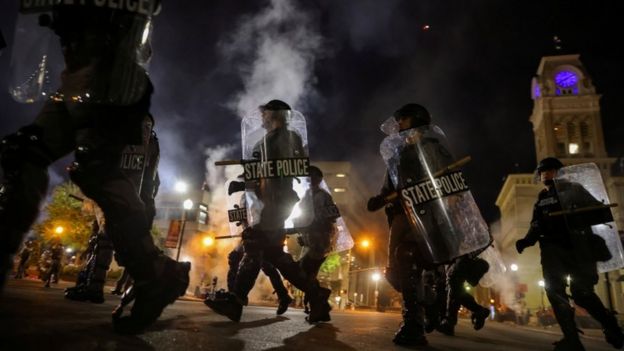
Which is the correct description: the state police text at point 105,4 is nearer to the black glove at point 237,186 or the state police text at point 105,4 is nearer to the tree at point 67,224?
the black glove at point 237,186

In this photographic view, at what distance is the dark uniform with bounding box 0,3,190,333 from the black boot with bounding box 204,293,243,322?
1253 millimetres

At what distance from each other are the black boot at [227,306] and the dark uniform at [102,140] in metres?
1.25

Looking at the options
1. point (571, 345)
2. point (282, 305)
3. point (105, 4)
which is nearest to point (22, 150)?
point (105, 4)

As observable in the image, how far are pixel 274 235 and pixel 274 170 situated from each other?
2.22 feet

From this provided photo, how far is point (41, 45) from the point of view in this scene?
2.39m

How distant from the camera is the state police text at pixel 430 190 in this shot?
127 inches

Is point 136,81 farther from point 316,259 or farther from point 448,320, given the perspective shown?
point 448,320

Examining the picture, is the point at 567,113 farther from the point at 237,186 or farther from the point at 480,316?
the point at 237,186

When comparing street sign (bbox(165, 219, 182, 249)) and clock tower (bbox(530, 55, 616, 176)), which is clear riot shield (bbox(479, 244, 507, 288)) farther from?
clock tower (bbox(530, 55, 616, 176))

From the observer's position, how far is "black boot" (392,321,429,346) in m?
2.88

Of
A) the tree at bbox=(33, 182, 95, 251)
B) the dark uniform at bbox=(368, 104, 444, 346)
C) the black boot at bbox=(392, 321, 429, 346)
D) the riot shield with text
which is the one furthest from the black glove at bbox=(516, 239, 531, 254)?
the tree at bbox=(33, 182, 95, 251)

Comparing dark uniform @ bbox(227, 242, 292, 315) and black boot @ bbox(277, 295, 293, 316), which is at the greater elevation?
dark uniform @ bbox(227, 242, 292, 315)

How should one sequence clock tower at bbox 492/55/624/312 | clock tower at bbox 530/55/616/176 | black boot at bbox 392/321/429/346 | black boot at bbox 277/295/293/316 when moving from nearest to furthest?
black boot at bbox 392/321/429/346 < black boot at bbox 277/295/293/316 < clock tower at bbox 492/55/624/312 < clock tower at bbox 530/55/616/176

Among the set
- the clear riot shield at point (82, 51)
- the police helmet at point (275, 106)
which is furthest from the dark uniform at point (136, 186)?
the clear riot shield at point (82, 51)
